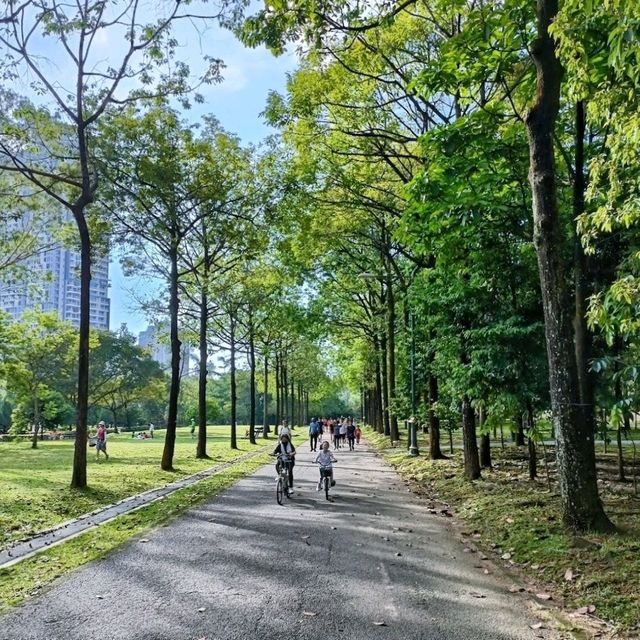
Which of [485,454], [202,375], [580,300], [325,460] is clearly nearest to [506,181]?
[580,300]

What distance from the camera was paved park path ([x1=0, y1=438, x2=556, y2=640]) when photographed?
5.12m

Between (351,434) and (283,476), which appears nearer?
(283,476)

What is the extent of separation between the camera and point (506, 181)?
1073 centimetres

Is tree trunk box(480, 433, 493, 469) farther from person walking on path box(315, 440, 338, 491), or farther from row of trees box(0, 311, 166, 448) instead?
row of trees box(0, 311, 166, 448)

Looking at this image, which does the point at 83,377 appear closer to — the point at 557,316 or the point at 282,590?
the point at 282,590

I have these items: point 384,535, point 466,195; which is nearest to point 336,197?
point 466,195

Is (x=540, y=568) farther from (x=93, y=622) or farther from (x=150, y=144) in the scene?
(x=150, y=144)

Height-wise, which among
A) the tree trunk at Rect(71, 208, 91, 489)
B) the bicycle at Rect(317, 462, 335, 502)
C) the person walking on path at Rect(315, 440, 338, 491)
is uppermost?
the tree trunk at Rect(71, 208, 91, 489)

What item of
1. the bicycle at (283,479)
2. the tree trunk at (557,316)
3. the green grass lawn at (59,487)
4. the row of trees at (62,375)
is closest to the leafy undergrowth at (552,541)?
the tree trunk at (557,316)

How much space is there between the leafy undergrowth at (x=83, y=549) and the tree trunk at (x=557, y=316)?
6.33 meters

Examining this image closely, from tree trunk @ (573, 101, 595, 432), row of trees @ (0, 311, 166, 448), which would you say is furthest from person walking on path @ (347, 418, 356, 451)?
tree trunk @ (573, 101, 595, 432)

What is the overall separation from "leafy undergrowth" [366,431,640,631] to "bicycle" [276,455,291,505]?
3.31m

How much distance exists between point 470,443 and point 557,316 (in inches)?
282

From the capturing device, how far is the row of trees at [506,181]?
242 inches
